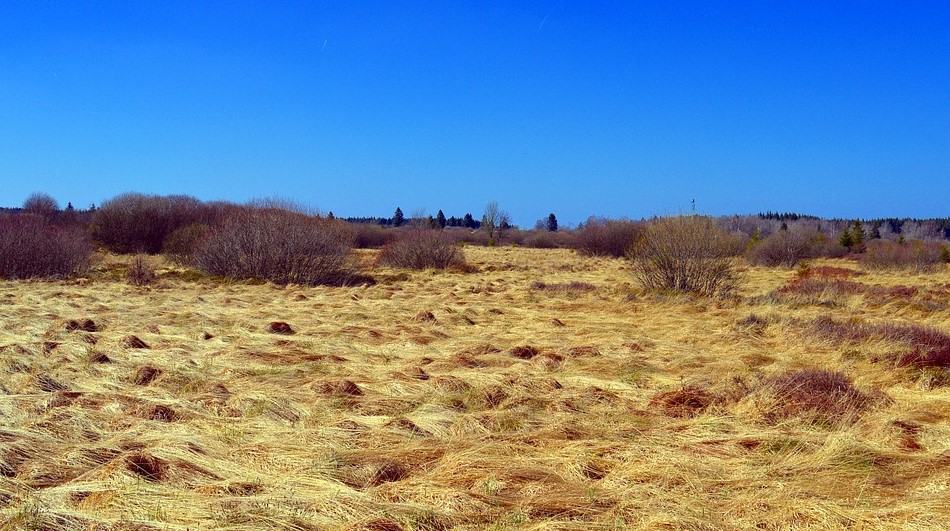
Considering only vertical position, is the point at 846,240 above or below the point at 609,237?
below

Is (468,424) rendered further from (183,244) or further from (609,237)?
(609,237)

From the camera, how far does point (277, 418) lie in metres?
5.90

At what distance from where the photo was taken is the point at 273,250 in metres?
21.5

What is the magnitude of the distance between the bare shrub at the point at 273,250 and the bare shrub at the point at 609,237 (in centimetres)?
2471

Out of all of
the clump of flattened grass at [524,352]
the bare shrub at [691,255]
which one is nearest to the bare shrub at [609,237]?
the bare shrub at [691,255]

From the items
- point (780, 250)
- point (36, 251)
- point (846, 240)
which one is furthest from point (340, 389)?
point (846, 240)

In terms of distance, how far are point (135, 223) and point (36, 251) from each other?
54.6ft

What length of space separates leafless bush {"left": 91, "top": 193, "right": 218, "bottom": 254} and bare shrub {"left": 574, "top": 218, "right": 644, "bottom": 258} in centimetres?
2273

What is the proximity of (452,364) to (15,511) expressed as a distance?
4909mm

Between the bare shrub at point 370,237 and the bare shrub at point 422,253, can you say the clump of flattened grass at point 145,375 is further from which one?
the bare shrub at point 370,237

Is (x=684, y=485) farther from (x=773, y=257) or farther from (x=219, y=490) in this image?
(x=773, y=257)

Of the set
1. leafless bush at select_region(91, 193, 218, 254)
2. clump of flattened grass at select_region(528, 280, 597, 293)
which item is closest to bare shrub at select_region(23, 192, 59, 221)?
leafless bush at select_region(91, 193, 218, 254)

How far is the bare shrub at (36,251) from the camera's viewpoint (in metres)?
20.4

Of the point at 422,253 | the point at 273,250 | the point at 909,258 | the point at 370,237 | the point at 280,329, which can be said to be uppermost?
the point at 370,237
